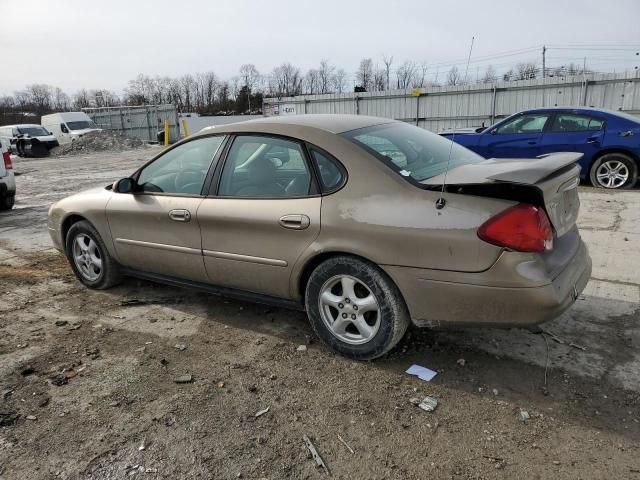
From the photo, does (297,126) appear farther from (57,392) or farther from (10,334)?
(10,334)

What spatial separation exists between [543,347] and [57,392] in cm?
316

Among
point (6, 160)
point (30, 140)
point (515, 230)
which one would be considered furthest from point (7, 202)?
point (30, 140)

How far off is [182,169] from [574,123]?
822 centimetres

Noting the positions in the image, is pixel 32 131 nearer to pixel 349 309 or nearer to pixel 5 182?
pixel 5 182

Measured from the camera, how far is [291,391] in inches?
117

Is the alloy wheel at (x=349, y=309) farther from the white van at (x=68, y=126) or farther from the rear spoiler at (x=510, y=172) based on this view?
the white van at (x=68, y=126)

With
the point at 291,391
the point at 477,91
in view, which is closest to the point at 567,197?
the point at 291,391

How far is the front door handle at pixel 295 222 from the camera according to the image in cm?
323

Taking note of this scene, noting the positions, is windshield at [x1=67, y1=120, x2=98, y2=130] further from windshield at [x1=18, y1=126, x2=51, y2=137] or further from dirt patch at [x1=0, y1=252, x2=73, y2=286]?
dirt patch at [x1=0, y1=252, x2=73, y2=286]

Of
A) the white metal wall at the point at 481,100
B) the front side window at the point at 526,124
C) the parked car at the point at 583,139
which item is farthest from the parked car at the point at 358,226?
the white metal wall at the point at 481,100

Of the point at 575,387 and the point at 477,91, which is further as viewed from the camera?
the point at 477,91

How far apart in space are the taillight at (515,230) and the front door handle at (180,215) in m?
2.21

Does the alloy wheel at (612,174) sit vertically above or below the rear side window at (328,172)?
below

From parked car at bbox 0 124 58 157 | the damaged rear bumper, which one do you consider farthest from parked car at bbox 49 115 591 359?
parked car at bbox 0 124 58 157
